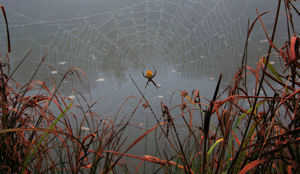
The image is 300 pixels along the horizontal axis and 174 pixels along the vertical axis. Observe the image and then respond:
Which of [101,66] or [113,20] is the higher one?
[113,20]

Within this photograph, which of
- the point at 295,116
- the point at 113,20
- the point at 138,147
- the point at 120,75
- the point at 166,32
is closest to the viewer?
the point at 295,116

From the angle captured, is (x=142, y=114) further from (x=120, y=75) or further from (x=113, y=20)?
(x=113, y=20)

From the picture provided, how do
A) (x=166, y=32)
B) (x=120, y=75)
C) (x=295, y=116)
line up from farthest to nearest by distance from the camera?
1. (x=166, y=32)
2. (x=120, y=75)
3. (x=295, y=116)

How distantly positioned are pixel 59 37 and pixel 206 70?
2.67 feet

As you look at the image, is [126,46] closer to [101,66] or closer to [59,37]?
[101,66]

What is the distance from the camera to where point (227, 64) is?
3.55ft

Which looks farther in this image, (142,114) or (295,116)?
(142,114)

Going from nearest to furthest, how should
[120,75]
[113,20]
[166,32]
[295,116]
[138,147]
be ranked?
[295,116] → [138,147] → [120,75] → [113,20] → [166,32]

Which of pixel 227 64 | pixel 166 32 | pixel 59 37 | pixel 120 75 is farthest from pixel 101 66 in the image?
pixel 227 64

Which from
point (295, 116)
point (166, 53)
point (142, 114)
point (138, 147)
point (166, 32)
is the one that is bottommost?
point (138, 147)

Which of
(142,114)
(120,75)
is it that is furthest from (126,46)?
(142,114)

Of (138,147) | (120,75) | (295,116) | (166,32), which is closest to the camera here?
(295,116)

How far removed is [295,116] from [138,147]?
0.68 meters

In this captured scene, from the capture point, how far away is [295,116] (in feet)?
1.12
